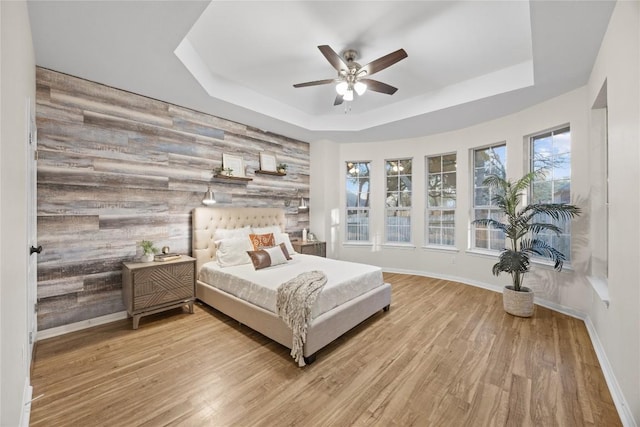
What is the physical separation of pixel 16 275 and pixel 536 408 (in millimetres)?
3320

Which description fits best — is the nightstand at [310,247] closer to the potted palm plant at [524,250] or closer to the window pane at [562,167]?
the potted palm plant at [524,250]

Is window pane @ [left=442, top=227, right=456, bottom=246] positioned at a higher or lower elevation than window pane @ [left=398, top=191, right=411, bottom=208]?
lower

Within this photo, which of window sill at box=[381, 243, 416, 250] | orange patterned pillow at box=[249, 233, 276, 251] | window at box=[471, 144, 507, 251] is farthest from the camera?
window sill at box=[381, 243, 416, 250]

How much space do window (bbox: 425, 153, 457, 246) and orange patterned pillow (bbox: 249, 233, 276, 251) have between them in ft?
10.1

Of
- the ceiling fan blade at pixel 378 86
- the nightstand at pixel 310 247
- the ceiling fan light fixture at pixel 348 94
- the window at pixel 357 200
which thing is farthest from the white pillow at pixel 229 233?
the ceiling fan blade at pixel 378 86

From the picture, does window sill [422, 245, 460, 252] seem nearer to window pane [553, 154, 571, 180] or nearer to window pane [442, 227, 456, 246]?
window pane [442, 227, 456, 246]

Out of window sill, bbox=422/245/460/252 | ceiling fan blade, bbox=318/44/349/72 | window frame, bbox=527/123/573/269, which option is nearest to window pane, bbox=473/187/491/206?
window frame, bbox=527/123/573/269

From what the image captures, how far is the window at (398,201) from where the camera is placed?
17.8 feet

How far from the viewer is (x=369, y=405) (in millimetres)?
1798

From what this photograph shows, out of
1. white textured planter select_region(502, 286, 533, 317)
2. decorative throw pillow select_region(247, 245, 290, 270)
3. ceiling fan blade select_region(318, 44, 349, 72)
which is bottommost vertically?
white textured planter select_region(502, 286, 533, 317)

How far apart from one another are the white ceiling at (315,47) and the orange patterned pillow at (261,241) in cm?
184

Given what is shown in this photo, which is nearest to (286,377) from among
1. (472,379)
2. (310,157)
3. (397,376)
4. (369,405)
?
(369,405)

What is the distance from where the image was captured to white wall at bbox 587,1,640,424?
5.24 ft

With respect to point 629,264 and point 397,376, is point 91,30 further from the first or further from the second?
point 629,264
